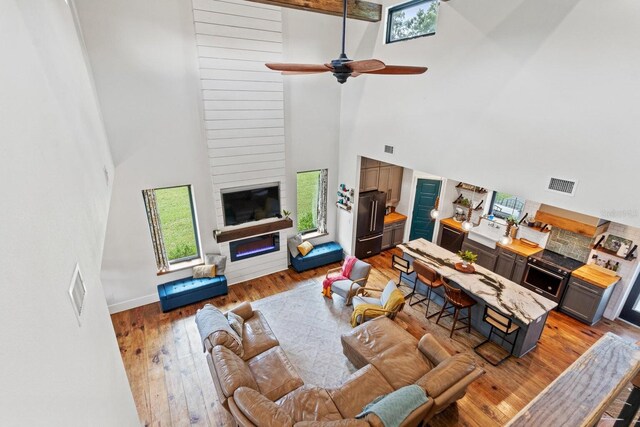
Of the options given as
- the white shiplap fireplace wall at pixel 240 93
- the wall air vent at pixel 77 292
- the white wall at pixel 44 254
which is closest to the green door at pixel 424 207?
the white shiplap fireplace wall at pixel 240 93

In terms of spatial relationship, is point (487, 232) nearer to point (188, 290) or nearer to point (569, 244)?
point (569, 244)

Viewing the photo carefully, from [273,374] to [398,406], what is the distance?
161 centimetres

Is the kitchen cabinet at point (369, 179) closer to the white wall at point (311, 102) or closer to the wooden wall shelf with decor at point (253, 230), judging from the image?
the white wall at point (311, 102)

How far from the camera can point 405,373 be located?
13.1ft

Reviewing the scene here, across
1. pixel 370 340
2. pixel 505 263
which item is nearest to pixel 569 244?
pixel 505 263

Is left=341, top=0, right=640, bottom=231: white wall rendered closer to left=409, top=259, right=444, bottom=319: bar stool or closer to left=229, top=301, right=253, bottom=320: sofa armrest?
left=409, top=259, right=444, bottom=319: bar stool

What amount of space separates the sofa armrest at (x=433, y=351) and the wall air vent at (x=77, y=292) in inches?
157

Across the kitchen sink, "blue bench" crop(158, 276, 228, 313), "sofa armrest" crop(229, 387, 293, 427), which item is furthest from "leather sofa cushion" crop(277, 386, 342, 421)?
the kitchen sink

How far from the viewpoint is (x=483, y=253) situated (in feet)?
22.6

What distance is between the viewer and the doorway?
544 cm

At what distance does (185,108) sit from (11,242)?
5.04 m

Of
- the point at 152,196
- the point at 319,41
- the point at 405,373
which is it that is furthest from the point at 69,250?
the point at 319,41

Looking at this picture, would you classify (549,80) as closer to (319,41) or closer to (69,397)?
(319,41)

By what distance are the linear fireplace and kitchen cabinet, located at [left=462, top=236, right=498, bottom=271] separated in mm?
4387
